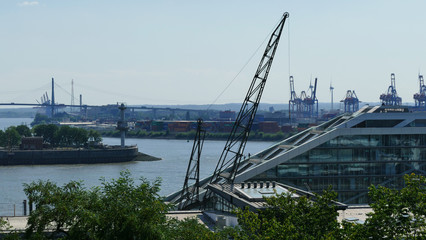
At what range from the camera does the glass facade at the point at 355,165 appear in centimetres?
3134

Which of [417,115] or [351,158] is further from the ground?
[417,115]

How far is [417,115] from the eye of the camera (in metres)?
32.6

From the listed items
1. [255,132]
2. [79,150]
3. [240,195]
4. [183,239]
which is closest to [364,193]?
[240,195]

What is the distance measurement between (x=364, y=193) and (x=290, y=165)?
13.0ft

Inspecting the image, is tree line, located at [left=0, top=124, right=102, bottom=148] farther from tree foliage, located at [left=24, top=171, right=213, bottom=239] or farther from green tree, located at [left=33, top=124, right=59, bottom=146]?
tree foliage, located at [left=24, top=171, right=213, bottom=239]

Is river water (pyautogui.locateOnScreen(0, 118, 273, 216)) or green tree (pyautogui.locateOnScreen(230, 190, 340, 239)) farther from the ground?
green tree (pyautogui.locateOnScreen(230, 190, 340, 239))

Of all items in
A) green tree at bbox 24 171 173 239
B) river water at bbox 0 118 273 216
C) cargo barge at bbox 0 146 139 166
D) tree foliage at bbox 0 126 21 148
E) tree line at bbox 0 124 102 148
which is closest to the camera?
green tree at bbox 24 171 173 239

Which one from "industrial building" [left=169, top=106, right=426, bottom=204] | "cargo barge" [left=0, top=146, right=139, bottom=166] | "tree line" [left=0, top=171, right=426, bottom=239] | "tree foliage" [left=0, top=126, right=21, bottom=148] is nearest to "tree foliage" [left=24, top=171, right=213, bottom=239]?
"tree line" [left=0, top=171, right=426, bottom=239]

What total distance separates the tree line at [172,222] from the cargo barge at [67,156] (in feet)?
227

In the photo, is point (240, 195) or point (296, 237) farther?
point (240, 195)

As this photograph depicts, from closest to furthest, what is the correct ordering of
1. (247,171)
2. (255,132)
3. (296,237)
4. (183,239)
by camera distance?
(296,237) < (183,239) < (247,171) < (255,132)

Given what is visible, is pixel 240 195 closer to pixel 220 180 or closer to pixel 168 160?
pixel 220 180

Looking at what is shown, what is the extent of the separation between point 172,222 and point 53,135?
278ft

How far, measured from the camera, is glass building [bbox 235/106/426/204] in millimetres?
31188
